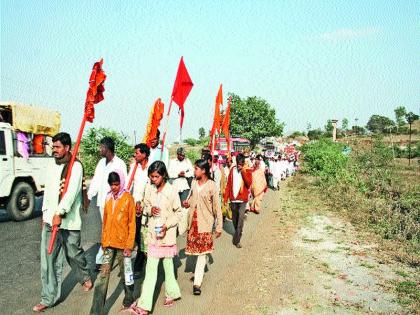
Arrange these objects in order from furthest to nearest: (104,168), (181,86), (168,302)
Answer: (181,86) → (104,168) → (168,302)

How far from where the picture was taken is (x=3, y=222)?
32.2 feet

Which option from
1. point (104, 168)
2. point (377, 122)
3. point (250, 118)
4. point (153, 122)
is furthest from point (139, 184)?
point (377, 122)

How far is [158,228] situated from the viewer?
4.54m

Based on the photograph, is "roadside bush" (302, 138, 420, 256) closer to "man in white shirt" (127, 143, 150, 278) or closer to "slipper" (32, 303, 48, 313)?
"man in white shirt" (127, 143, 150, 278)

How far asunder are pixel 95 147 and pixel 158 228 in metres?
16.9

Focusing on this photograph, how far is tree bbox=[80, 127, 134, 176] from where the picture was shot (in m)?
20.6

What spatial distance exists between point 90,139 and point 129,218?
17.1m

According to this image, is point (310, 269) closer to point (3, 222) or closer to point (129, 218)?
point (129, 218)

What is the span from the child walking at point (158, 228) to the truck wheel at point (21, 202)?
20.5 feet

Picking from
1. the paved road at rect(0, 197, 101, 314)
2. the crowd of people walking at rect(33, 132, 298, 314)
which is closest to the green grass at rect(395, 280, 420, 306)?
the crowd of people walking at rect(33, 132, 298, 314)

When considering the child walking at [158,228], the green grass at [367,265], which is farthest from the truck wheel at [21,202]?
the green grass at [367,265]

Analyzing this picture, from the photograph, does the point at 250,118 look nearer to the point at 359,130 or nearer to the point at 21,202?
the point at 359,130

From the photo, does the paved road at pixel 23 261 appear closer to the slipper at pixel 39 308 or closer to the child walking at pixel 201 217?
the slipper at pixel 39 308

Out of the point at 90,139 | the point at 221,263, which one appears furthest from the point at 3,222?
the point at 90,139
